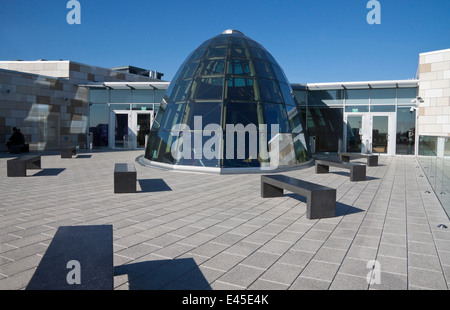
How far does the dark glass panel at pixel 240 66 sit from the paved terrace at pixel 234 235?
18.6 ft

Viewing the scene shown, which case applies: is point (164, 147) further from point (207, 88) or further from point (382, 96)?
point (382, 96)

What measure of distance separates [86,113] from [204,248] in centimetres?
2249

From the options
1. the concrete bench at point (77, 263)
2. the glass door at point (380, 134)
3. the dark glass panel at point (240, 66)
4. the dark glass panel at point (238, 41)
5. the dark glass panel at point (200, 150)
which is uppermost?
the dark glass panel at point (238, 41)

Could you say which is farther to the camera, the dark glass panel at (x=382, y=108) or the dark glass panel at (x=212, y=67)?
the dark glass panel at (x=382, y=108)

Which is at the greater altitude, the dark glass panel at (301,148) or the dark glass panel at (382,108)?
the dark glass panel at (382,108)

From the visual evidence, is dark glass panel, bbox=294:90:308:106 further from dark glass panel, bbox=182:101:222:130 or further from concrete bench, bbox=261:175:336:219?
concrete bench, bbox=261:175:336:219

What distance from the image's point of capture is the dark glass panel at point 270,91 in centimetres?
1253

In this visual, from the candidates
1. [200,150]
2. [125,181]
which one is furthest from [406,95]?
[125,181]

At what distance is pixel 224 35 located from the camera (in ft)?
48.4

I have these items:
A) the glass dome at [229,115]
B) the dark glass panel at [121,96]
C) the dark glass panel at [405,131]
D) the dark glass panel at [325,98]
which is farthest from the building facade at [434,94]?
the dark glass panel at [121,96]

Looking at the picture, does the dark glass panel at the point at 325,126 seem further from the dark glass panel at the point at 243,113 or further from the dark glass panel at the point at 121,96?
the dark glass panel at the point at 121,96

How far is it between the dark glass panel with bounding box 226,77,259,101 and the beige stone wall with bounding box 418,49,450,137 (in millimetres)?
12505

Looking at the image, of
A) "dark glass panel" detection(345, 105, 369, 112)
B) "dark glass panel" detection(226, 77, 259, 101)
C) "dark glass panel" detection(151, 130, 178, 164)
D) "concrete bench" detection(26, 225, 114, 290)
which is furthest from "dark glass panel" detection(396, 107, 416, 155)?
"concrete bench" detection(26, 225, 114, 290)

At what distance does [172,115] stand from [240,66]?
11.1 ft
